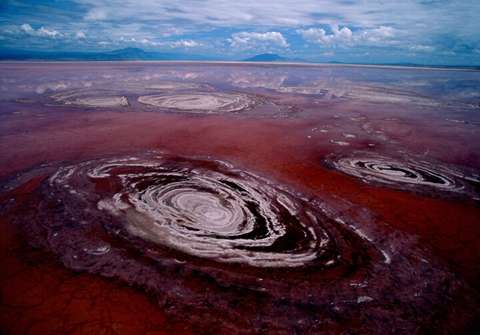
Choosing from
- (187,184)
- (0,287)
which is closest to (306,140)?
(187,184)

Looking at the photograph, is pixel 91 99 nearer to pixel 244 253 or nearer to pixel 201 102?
pixel 201 102

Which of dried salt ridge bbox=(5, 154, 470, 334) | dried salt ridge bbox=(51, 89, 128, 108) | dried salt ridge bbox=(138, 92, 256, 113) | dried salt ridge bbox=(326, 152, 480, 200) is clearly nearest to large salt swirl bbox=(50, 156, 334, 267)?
dried salt ridge bbox=(5, 154, 470, 334)

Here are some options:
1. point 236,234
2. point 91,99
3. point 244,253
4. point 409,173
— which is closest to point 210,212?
point 236,234

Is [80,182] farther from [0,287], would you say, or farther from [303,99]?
[303,99]

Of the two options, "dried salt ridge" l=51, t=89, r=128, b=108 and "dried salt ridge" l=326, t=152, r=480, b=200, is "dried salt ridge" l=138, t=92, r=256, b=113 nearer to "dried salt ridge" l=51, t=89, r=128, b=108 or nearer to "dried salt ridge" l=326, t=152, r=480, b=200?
"dried salt ridge" l=51, t=89, r=128, b=108

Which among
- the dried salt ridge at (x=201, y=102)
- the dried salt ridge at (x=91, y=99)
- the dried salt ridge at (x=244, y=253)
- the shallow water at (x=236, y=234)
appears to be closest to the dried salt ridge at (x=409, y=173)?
the shallow water at (x=236, y=234)

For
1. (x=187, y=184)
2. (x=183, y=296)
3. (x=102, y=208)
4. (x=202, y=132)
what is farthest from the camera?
(x=202, y=132)

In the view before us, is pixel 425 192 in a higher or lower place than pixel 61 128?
lower

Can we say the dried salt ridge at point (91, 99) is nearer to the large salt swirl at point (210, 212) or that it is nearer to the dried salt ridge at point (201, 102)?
the dried salt ridge at point (201, 102)
